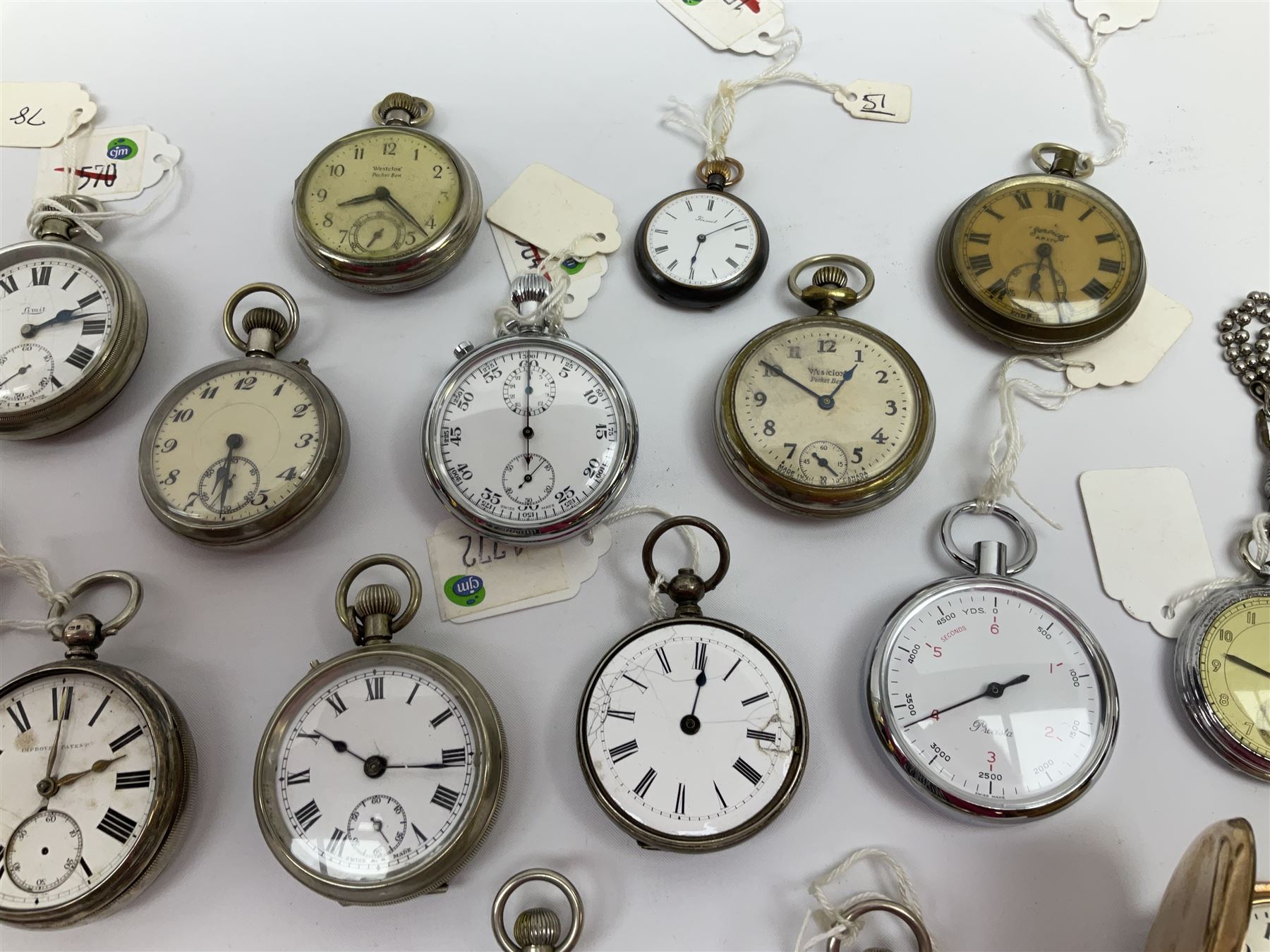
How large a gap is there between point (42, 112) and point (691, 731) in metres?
2.14

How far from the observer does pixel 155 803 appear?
1.37 metres

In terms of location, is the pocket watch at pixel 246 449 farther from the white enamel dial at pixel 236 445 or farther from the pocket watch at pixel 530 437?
the pocket watch at pixel 530 437

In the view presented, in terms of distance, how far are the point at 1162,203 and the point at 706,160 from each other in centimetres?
108

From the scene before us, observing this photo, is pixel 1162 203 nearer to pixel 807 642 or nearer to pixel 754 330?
pixel 754 330

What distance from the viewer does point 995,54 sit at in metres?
1.94

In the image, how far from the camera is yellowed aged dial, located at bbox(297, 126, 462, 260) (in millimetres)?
1683

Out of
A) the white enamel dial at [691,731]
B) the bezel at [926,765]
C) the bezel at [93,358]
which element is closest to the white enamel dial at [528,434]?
the white enamel dial at [691,731]

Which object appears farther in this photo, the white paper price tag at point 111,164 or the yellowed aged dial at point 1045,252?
the white paper price tag at point 111,164

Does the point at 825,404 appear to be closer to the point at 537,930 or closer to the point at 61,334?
the point at 537,930

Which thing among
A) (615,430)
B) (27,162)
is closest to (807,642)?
(615,430)

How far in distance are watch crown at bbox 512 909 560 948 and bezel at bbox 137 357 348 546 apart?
0.84 m

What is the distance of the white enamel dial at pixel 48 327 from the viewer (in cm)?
162

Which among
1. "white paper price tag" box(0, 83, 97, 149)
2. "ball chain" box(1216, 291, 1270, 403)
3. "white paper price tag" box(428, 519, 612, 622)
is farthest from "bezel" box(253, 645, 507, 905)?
"ball chain" box(1216, 291, 1270, 403)

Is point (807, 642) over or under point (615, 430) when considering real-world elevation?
under
